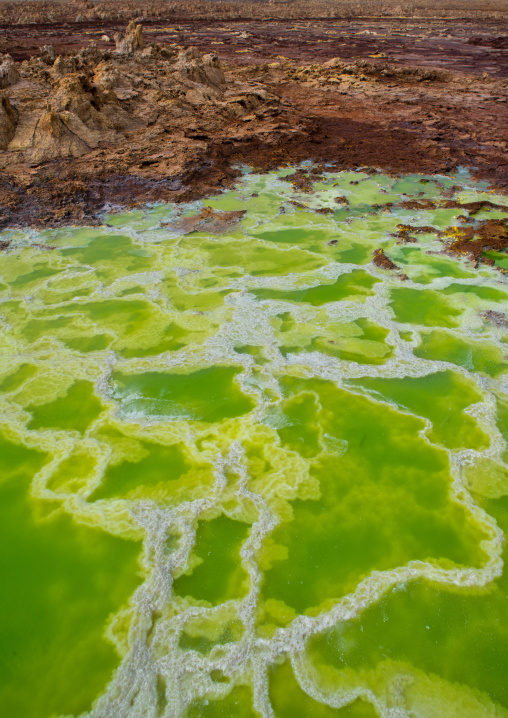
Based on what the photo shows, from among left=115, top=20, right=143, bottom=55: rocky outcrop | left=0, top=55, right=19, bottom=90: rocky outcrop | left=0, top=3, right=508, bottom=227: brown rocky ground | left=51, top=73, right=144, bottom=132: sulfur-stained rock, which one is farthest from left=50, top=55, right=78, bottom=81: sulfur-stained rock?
left=115, top=20, right=143, bottom=55: rocky outcrop

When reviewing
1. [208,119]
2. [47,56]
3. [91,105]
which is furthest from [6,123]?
[47,56]

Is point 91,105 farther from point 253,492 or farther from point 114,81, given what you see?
point 253,492

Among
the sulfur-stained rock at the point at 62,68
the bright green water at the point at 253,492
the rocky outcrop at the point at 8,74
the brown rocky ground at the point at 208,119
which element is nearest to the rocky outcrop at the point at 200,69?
the brown rocky ground at the point at 208,119

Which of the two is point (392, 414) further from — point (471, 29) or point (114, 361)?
point (471, 29)

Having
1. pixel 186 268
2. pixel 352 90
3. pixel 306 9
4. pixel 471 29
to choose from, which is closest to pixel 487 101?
pixel 352 90

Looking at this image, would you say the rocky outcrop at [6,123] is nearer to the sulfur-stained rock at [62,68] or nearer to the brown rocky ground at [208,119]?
the brown rocky ground at [208,119]

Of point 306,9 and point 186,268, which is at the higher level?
point 306,9
